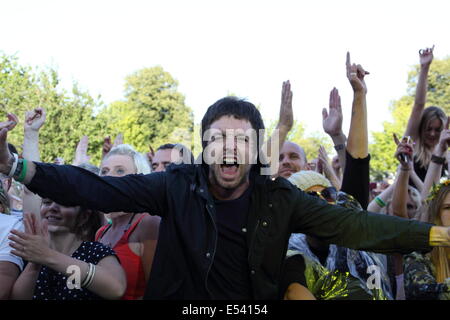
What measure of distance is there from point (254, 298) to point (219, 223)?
1.23ft

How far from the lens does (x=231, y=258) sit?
8.44ft

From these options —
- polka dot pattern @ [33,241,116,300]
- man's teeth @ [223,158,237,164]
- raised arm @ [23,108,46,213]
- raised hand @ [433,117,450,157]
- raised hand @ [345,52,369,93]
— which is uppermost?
raised hand @ [345,52,369,93]

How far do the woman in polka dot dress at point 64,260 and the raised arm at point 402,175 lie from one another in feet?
7.61

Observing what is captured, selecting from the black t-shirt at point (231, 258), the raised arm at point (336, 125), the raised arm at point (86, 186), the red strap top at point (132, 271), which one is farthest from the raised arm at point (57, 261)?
the raised arm at point (336, 125)

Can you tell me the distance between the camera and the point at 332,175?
604 cm

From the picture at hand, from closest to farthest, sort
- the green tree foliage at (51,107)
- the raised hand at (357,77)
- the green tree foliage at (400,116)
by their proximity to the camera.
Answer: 1. the raised hand at (357,77)
2. the green tree foliage at (51,107)
3. the green tree foliage at (400,116)

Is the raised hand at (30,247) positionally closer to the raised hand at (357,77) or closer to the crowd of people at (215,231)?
the crowd of people at (215,231)

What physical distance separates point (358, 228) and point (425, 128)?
11.8 feet

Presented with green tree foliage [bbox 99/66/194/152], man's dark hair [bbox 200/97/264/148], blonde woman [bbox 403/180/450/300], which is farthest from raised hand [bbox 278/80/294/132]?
green tree foliage [bbox 99/66/194/152]

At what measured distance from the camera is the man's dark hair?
283cm

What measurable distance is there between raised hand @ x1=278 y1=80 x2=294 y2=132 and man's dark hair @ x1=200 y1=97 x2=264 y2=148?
124cm

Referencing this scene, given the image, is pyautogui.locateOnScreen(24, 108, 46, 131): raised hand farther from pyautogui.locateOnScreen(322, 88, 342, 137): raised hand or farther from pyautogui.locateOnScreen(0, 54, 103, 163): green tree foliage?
pyautogui.locateOnScreen(0, 54, 103, 163): green tree foliage

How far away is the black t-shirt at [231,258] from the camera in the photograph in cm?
252

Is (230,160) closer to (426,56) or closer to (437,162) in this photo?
Answer: (437,162)
